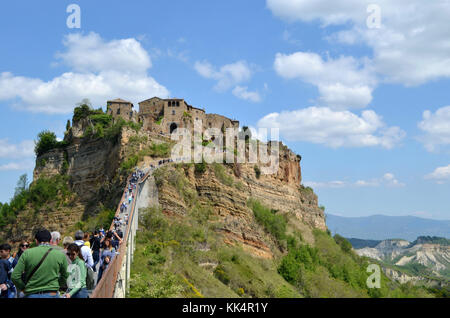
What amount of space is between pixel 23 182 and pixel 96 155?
1410cm

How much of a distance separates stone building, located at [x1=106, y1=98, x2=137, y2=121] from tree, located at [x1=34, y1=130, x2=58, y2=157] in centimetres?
877

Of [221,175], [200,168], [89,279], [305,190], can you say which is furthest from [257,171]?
[89,279]

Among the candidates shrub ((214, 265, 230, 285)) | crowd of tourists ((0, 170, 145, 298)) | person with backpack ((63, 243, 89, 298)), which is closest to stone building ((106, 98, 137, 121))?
shrub ((214, 265, 230, 285))

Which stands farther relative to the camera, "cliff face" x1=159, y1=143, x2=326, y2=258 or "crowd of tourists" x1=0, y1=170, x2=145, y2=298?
"cliff face" x1=159, y1=143, x2=326, y2=258

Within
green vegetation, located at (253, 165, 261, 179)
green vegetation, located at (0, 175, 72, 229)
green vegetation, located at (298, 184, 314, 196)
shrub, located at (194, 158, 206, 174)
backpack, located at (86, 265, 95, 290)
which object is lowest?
backpack, located at (86, 265, 95, 290)

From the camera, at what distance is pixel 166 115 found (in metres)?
68.4

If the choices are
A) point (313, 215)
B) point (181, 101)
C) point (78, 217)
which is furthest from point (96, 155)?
point (313, 215)

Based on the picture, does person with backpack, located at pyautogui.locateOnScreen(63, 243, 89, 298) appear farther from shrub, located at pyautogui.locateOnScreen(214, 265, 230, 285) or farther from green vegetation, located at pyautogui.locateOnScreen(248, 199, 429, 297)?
green vegetation, located at pyautogui.locateOnScreen(248, 199, 429, 297)

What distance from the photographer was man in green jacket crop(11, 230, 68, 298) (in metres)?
9.27

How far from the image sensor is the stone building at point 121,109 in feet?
211

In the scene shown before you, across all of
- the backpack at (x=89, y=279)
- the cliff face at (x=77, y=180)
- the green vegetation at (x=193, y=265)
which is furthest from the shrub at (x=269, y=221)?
the backpack at (x=89, y=279)

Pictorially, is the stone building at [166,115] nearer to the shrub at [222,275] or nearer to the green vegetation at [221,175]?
the green vegetation at [221,175]

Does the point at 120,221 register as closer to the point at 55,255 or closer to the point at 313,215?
the point at 55,255

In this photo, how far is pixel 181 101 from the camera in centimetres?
6994
